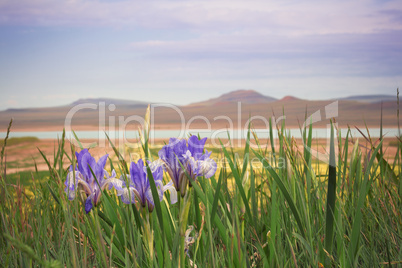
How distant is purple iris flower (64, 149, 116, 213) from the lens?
4.82ft

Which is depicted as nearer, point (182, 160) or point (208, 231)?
point (208, 231)

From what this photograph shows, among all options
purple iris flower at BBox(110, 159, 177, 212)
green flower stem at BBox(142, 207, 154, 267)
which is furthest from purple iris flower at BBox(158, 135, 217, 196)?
green flower stem at BBox(142, 207, 154, 267)

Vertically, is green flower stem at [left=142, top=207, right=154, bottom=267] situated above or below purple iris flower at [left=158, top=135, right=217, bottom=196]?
below

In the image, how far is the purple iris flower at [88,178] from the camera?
4.82ft

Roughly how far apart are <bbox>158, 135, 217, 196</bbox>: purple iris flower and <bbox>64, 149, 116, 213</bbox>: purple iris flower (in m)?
0.25

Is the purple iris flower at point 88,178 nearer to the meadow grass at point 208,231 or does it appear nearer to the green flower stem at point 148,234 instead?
the meadow grass at point 208,231

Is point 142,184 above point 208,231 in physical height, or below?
above

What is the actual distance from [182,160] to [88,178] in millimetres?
394

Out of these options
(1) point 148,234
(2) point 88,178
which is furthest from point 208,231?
(2) point 88,178

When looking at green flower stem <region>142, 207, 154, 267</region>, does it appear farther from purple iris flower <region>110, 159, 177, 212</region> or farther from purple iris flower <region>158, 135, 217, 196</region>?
purple iris flower <region>158, 135, 217, 196</region>

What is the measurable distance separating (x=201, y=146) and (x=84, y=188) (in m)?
0.50

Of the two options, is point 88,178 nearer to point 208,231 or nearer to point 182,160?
point 182,160

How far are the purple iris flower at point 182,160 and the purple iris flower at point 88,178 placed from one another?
25 cm

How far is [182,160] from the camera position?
1.46 meters
